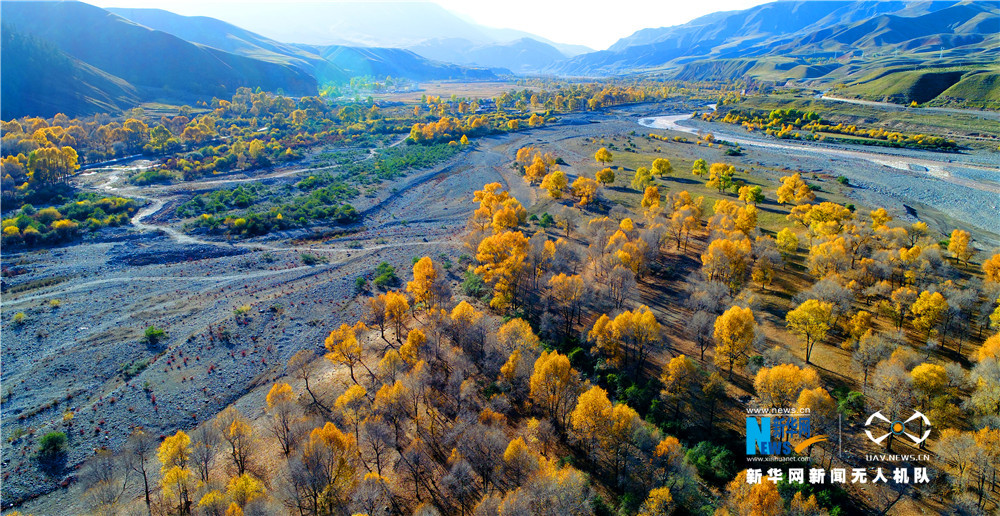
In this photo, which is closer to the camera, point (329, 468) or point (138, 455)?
point (329, 468)

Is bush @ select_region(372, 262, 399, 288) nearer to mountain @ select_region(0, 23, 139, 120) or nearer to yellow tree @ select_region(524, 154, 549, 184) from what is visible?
yellow tree @ select_region(524, 154, 549, 184)

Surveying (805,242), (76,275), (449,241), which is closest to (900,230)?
(805,242)

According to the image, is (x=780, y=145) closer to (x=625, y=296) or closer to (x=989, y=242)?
(x=989, y=242)

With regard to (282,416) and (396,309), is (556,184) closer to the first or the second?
(396,309)

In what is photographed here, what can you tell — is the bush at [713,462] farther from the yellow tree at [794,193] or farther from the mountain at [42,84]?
the mountain at [42,84]

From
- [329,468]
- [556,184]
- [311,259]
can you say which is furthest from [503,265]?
[556,184]

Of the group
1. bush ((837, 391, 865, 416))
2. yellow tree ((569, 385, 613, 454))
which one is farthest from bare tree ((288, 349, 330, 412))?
bush ((837, 391, 865, 416))
